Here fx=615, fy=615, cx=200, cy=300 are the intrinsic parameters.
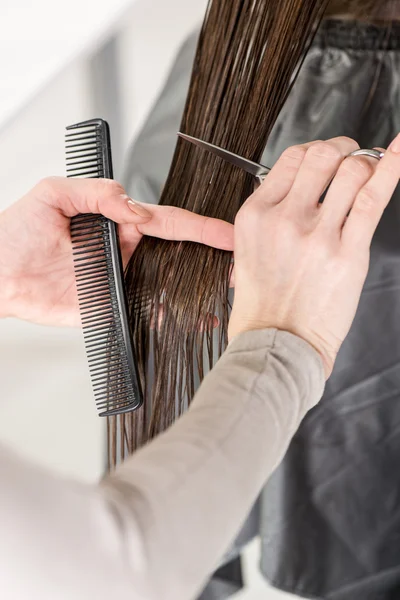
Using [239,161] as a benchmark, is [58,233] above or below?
below

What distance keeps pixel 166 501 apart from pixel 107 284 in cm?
51

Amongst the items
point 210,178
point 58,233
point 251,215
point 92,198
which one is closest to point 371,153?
point 251,215

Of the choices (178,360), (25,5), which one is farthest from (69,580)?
(25,5)

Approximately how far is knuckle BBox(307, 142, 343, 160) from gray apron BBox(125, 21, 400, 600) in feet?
0.86

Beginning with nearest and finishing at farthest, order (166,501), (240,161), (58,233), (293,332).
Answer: (166,501) → (293,332) → (240,161) → (58,233)

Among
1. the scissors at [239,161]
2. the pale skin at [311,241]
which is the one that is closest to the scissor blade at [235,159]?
the scissors at [239,161]

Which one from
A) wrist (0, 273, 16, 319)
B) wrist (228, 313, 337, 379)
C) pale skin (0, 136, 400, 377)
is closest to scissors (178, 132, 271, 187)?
pale skin (0, 136, 400, 377)

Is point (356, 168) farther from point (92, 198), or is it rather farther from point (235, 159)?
point (92, 198)

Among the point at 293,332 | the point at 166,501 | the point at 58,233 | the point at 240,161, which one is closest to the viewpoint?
the point at 166,501

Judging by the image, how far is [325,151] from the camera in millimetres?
677

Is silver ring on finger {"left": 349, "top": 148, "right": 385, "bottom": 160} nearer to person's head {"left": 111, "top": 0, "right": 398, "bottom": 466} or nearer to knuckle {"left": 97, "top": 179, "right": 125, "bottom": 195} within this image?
person's head {"left": 111, "top": 0, "right": 398, "bottom": 466}

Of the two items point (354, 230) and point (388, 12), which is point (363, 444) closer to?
point (354, 230)

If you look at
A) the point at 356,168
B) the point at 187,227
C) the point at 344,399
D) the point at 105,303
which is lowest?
the point at 344,399

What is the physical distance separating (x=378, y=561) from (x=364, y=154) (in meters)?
0.75
